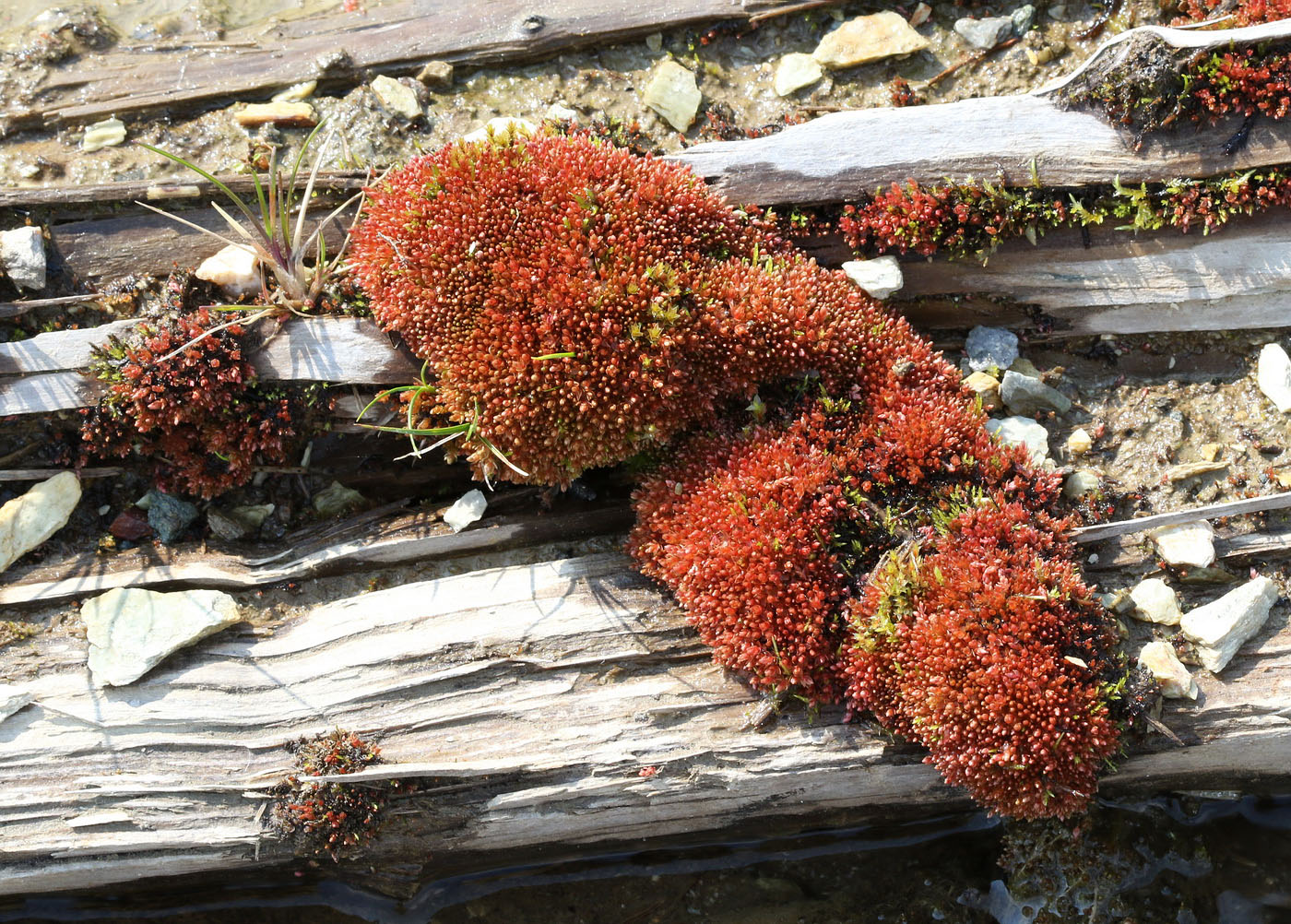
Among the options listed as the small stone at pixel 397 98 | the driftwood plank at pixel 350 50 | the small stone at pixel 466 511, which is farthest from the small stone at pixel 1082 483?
the small stone at pixel 397 98

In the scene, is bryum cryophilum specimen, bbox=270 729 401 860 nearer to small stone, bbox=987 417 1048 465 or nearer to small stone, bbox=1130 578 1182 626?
small stone, bbox=987 417 1048 465

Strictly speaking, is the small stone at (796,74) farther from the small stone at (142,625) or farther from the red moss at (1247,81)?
the small stone at (142,625)

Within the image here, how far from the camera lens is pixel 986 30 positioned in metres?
6.82

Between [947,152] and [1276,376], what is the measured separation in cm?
269

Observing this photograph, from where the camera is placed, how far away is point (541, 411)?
572cm

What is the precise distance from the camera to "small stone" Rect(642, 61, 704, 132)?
6824 millimetres

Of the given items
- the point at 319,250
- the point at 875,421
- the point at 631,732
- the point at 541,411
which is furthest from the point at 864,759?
the point at 319,250

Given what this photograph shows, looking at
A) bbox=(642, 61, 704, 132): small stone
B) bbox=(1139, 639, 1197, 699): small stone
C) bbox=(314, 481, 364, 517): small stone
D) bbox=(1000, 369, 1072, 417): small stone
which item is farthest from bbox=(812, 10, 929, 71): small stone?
bbox=(314, 481, 364, 517): small stone

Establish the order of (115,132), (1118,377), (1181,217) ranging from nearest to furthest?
(1181,217), (1118,377), (115,132)

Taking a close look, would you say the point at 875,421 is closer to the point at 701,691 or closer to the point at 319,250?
the point at 701,691

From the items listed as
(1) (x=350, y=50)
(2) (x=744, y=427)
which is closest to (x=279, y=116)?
(1) (x=350, y=50)

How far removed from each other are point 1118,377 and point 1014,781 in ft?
9.75

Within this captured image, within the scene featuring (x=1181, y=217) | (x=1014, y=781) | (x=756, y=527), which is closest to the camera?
(x=1014, y=781)

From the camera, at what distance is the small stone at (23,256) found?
6250 mm
